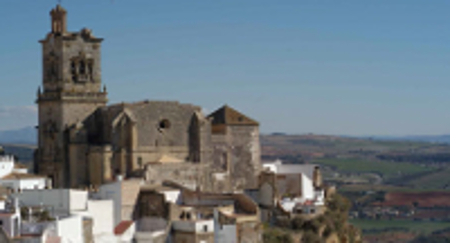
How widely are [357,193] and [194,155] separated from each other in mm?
93138

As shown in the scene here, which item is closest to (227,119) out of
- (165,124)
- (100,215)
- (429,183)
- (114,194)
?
(165,124)

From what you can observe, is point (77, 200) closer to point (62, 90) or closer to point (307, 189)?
point (62, 90)

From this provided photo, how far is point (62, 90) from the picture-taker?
5625cm

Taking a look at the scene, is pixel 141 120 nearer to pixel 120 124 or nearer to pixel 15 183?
pixel 120 124

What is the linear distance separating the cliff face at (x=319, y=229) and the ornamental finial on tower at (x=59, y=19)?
18.9 m

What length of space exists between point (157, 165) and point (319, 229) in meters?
10.6

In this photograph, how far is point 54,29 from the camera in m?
57.6

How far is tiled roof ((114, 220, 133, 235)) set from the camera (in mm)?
42594

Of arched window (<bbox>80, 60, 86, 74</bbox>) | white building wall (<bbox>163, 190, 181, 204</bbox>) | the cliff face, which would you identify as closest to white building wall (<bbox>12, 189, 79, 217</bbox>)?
white building wall (<bbox>163, 190, 181, 204</bbox>)

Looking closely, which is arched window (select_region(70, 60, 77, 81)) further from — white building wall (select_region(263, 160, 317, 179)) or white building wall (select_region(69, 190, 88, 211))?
white building wall (select_region(69, 190, 88, 211))

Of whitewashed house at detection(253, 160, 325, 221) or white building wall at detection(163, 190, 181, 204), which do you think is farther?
whitewashed house at detection(253, 160, 325, 221)

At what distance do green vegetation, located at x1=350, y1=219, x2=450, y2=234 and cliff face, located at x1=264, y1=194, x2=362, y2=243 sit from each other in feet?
201

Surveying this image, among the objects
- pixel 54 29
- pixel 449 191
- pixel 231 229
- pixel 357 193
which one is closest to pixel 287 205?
pixel 231 229

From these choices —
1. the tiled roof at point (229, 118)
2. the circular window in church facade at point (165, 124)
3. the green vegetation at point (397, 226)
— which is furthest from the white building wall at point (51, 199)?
the green vegetation at point (397, 226)
